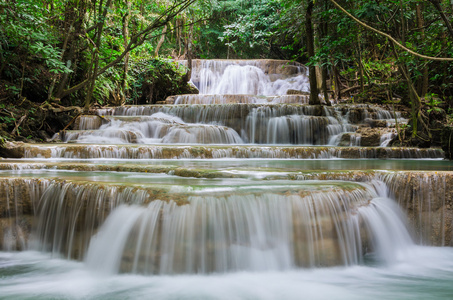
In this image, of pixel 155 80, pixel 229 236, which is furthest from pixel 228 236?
pixel 155 80

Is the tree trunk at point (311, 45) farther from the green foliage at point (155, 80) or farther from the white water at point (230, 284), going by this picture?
the green foliage at point (155, 80)

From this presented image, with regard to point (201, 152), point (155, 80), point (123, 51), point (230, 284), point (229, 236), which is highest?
point (155, 80)

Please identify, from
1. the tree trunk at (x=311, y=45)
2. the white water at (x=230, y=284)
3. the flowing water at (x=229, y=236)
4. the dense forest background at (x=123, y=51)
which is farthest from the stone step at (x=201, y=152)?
the white water at (x=230, y=284)

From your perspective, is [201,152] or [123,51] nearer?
[201,152]

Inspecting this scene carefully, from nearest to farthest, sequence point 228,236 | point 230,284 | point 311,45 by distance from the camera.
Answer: point 230,284 < point 228,236 < point 311,45

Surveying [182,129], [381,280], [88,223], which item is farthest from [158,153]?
[381,280]

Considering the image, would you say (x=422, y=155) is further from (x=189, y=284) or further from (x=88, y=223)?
(x=88, y=223)

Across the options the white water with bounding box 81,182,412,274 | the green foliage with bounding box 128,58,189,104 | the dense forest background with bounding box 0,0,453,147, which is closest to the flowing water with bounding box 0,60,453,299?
the white water with bounding box 81,182,412,274

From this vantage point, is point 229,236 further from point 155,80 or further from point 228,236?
point 155,80

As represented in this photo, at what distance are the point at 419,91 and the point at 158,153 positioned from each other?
8.43 m

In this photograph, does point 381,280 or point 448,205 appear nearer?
point 381,280

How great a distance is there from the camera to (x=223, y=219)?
316 cm

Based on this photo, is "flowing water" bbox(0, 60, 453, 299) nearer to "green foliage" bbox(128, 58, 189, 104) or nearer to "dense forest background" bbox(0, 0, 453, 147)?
"dense forest background" bbox(0, 0, 453, 147)

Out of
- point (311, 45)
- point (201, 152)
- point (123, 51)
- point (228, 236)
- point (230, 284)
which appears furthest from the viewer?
point (311, 45)
